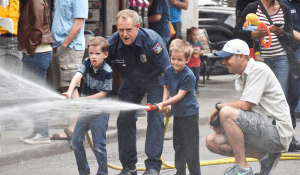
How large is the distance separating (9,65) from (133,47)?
1.88m

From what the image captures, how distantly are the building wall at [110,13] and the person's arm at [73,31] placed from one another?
3416mm

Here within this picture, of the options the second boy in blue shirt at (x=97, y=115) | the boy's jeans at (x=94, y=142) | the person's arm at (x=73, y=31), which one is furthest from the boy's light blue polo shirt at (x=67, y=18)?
the boy's jeans at (x=94, y=142)

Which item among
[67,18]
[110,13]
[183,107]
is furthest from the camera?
[110,13]

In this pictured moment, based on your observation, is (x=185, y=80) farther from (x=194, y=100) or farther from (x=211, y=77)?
(x=211, y=77)

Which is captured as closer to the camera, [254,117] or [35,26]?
[254,117]

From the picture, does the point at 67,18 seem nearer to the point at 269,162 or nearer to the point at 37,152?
the point at 37,152

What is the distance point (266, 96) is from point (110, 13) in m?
5.27

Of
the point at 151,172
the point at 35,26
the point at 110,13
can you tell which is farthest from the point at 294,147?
the point at 110,13

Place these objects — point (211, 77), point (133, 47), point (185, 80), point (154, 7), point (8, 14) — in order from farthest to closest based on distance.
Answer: point (211, 77)
point (154, 7)
point (8, 14)
point (133, 47)
point (185, 80)

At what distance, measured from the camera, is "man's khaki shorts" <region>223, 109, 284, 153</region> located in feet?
14.0

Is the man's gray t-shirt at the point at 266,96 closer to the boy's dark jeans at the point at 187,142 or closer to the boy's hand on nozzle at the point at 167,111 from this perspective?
the boy's dark jeans at the point at 187,142

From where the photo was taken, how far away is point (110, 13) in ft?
29.8

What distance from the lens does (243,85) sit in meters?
4.44

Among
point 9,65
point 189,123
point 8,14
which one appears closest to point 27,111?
point 9,65
